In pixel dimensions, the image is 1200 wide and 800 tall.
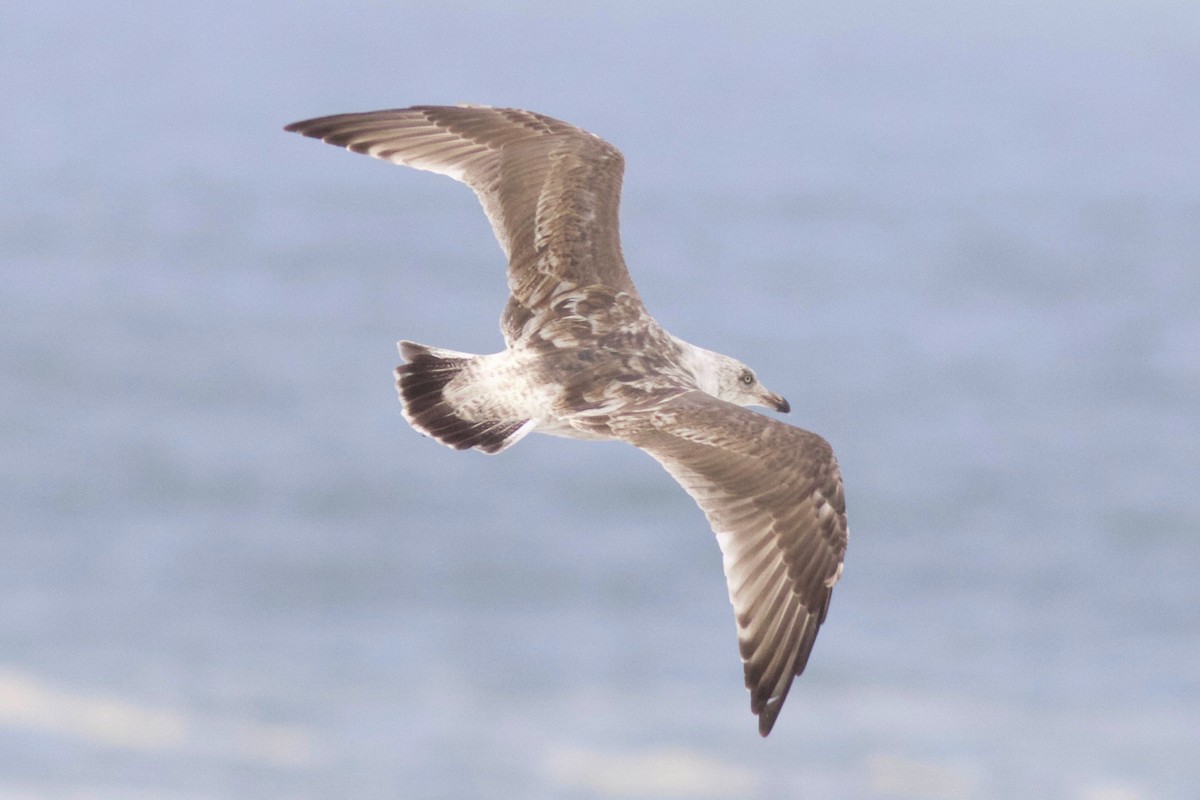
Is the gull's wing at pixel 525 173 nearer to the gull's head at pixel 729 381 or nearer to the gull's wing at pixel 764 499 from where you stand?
the gull's head at pixel 729 381

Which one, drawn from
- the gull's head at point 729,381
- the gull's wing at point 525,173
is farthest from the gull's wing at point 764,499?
Result: the gull's wing at point 525,173

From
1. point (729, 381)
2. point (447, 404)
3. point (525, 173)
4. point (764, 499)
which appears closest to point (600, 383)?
point (447, 404)

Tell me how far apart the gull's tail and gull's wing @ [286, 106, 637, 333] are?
1.92ft

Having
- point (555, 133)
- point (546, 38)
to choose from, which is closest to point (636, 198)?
point (546, 38)

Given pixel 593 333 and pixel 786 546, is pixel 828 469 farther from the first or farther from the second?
pixel 593 333

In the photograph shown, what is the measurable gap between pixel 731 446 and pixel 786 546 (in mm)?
579

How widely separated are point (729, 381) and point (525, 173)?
1.79 metres

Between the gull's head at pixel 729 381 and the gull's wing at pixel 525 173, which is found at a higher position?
the gull's wing at pixel 525 173

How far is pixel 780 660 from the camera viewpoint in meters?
8.43

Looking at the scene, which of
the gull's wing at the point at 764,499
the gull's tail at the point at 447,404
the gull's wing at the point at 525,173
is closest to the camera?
the gull's wing at the point at 764,499

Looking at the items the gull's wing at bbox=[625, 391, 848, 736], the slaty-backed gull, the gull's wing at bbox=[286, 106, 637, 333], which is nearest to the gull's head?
the slaty-backed gull

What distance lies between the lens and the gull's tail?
9094 mm

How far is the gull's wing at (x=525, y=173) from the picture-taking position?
34.0ft

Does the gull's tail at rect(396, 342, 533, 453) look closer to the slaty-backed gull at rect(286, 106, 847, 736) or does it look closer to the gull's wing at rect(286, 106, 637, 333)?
the slaty-backed gull at rect(286, 106, 847, 736)
